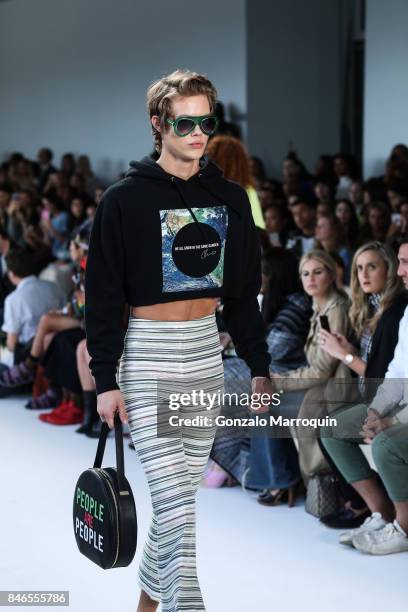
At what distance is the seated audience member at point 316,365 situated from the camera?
393cm

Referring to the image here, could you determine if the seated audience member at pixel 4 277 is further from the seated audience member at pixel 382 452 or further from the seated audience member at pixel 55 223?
the seated audience member at pixel 382 452

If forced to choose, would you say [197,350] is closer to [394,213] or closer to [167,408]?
[167,408]

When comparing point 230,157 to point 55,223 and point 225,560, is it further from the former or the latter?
point 55,223

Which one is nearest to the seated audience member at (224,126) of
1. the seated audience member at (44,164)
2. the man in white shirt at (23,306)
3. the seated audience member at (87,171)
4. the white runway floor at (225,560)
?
the seated audience member at (87,171)

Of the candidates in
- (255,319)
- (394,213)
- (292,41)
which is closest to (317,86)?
(292,41)

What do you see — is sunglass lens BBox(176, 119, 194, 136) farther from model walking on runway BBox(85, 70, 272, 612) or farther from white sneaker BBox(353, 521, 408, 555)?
white sneaker BBox(353, 521, 408, 555)

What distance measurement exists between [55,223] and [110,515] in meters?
7.41

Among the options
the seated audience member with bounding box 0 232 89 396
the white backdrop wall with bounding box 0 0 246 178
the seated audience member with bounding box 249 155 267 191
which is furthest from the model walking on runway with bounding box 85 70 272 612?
the white backdrop wall with bounding box 0 0 246 178

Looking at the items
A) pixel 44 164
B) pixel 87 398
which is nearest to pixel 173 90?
pixel 87 398

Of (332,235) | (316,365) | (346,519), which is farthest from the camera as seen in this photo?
(332,235)

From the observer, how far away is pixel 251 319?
2566 millimetres

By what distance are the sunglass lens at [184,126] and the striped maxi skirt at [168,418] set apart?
1.36 feet

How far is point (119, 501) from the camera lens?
2283mm

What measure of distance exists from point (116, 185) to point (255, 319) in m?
0.48
